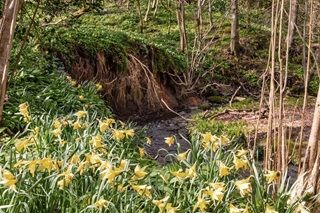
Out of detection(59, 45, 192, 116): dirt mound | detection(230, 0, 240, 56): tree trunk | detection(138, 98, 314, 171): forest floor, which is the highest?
detection(230, 0, 240, 56): tree trunk

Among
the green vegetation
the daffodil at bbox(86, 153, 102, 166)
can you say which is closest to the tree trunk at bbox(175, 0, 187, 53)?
the green vegetation

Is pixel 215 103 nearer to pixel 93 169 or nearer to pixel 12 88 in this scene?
pixel 12 88

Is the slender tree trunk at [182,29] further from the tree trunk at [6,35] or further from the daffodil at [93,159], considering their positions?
the tree trunk at [6,35]

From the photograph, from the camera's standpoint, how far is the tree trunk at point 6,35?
1713 millimetres

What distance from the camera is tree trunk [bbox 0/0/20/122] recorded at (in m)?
1.71

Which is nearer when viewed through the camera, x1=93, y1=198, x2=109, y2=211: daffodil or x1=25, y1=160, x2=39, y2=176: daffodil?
x1=93, y1=198, x2=109, y2=211: daffodil

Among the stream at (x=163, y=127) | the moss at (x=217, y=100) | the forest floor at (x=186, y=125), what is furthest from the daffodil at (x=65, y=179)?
the moss at (x=217, y=100)

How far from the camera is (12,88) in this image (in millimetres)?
5156

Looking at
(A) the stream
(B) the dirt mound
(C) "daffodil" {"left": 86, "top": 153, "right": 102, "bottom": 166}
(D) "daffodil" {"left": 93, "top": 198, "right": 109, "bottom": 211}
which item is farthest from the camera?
(B) the dirt mound

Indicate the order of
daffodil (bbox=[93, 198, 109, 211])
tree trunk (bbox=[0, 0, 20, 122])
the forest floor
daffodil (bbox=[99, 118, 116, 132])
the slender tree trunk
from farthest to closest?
the slender tree trunk, the forest floor, daffodil (bbox=[99, 118, 116, 132]), daffodil (bbox=[93, 198, 109, 211]), tree trunk (bbox=[0, 0, 20, 122])

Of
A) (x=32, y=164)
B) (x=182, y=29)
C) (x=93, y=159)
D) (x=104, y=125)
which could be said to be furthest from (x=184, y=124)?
(x=32, y=164)

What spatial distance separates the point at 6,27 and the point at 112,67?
610 centimetres

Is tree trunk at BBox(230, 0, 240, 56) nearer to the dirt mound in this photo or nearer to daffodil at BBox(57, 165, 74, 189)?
the dirt mound

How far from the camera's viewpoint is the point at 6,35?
1820 millimetres
